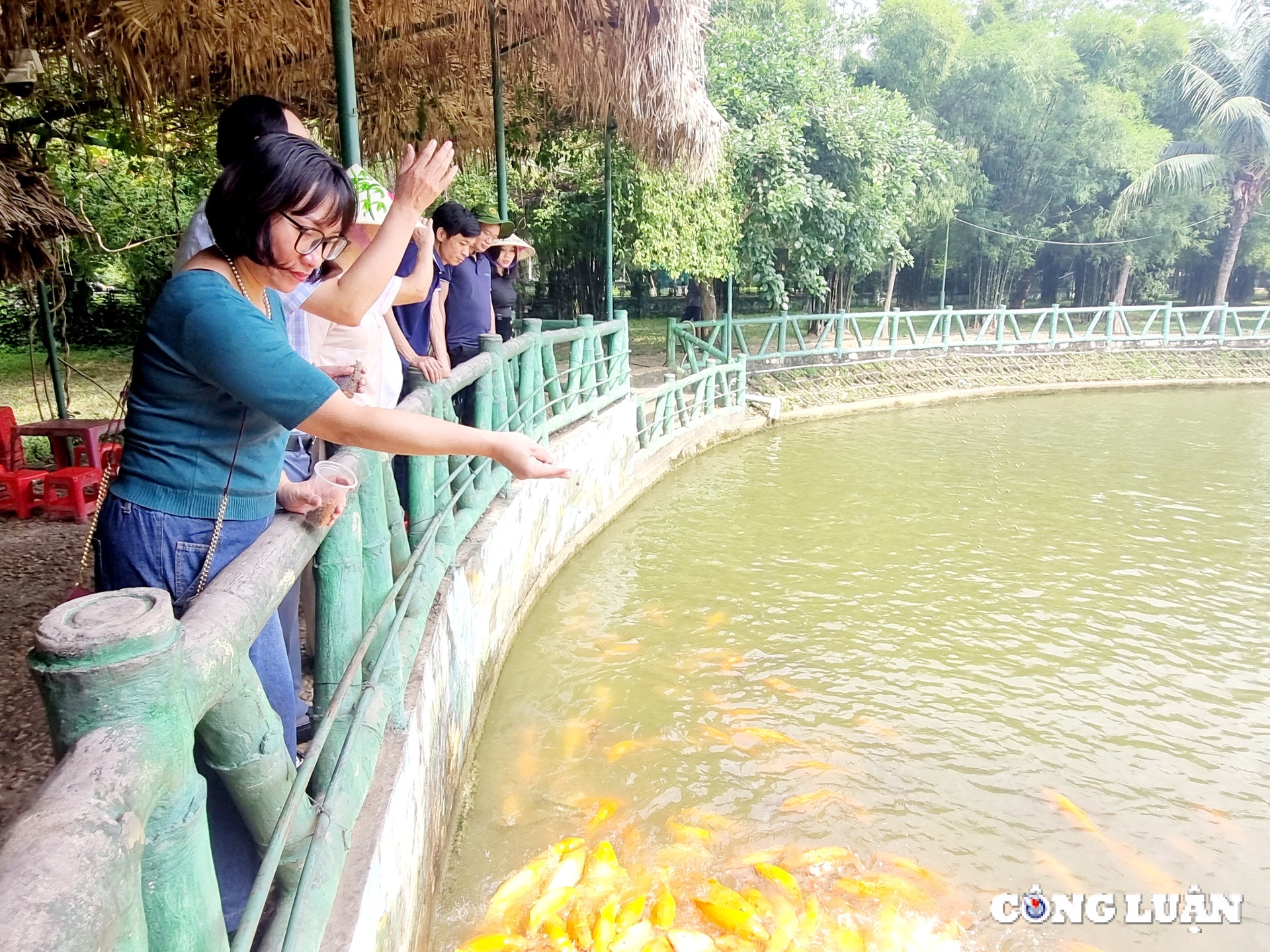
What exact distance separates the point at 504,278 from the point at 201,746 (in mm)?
4645

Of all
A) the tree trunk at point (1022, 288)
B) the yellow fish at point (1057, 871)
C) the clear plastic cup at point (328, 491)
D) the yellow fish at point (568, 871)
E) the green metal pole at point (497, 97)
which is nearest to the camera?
the clear plastic cup at point (328, 491)

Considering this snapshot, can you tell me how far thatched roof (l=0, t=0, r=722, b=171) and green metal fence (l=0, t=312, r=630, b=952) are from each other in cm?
401

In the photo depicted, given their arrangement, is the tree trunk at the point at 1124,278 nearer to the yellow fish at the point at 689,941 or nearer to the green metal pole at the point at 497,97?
the green metal pole at the point at 497,97

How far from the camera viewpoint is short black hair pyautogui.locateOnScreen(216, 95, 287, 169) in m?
1.99

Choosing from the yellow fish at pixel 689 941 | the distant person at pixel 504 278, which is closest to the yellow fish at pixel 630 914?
the yellow fish at pixel 689 941

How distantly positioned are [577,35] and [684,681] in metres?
4.62

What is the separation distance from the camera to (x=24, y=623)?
367 cm

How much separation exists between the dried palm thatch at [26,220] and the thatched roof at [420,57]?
2.59 ft

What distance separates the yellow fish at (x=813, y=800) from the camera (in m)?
3.53

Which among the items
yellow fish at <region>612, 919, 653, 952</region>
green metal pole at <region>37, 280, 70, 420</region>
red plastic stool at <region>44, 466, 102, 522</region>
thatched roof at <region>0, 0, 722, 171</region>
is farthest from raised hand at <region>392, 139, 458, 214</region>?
green metal pole at <region>37, 280, 70, 420</region>

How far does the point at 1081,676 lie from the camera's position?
4.71 m

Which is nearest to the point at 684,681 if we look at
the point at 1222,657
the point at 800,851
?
the point at 800,851

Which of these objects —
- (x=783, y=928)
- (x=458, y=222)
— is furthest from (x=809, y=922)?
(x=458, y=222)

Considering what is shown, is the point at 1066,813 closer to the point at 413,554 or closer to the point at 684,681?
the point at 684,681
